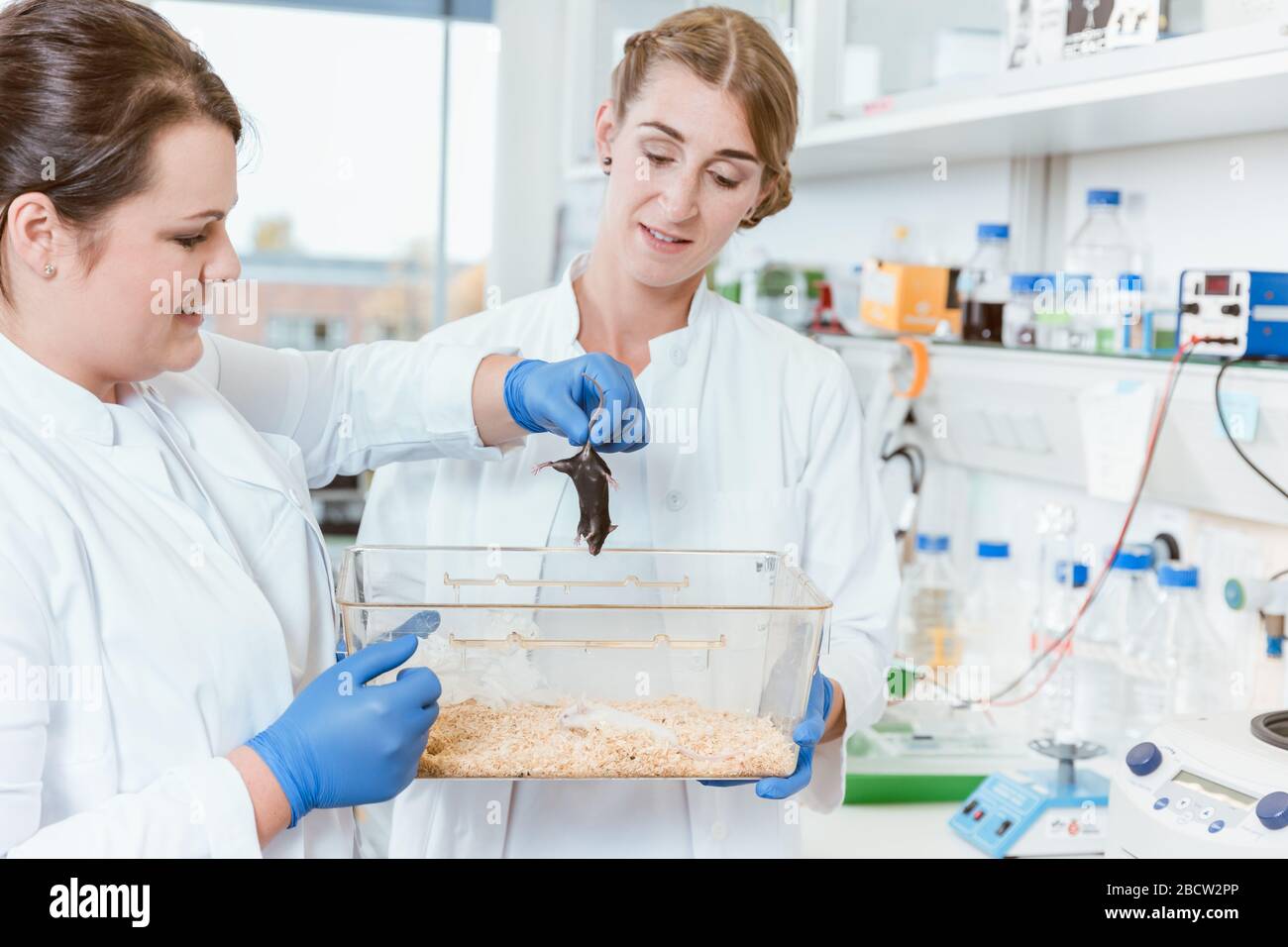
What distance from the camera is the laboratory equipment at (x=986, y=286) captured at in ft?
7.06

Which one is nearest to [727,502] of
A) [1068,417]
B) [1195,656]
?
[1068,417]

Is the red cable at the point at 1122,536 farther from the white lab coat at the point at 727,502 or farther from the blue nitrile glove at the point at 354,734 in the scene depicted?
the blue nitrile glove at the point at 354,734

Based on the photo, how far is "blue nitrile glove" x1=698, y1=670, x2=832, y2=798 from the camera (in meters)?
1.07

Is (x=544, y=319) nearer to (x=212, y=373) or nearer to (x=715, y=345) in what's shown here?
(x=715, y=345)

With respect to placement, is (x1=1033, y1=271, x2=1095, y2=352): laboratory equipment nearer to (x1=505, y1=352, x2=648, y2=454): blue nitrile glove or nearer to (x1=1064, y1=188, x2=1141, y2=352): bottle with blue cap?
(x1=1064, y1=188, x2=1141, y2=352): bottle with blue cap

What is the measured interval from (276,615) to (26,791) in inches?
11.2

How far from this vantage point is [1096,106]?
5.22 ft

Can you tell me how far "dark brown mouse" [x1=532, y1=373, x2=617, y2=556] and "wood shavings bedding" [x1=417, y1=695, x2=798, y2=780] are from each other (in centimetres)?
20

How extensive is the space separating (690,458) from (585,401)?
7.5 inches

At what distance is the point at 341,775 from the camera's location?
0.99 m

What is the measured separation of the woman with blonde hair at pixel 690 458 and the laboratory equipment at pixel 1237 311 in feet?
1.69

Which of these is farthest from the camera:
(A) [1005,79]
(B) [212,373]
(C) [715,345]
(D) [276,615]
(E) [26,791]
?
(A) [1005,79]

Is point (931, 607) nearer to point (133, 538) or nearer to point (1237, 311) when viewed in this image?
point (1237, 311)

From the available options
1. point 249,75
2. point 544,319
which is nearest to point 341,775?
point 544,319
